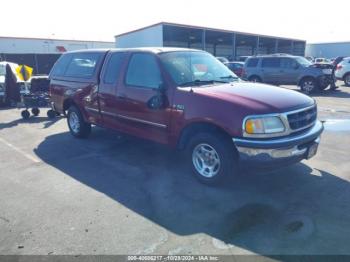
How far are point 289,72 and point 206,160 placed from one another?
13110 mm

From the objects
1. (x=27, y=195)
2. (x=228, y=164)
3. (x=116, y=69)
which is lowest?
(x=27, y=195)

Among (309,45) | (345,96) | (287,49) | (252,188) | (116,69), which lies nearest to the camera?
(252,188)

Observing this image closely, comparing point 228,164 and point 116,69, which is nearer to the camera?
point 228,164

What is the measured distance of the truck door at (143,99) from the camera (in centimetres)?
486

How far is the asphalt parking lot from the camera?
3.19 metres

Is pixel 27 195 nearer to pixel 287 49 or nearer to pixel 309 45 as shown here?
pixel 287 49

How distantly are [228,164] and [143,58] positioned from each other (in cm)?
236

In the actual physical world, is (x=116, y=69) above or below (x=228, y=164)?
above

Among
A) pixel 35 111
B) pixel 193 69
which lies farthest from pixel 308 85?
pixel 35 111

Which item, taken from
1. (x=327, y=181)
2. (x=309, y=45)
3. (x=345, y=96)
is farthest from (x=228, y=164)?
(x=309, y=45)

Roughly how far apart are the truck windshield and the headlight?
4.24 ft

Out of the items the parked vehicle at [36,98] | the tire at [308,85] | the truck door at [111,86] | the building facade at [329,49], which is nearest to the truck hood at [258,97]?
the truck door at [111,86]

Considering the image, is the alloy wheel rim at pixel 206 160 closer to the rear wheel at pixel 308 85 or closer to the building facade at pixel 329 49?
the rear wheel at pixel 308 85

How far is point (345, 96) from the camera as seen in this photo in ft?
46.7
